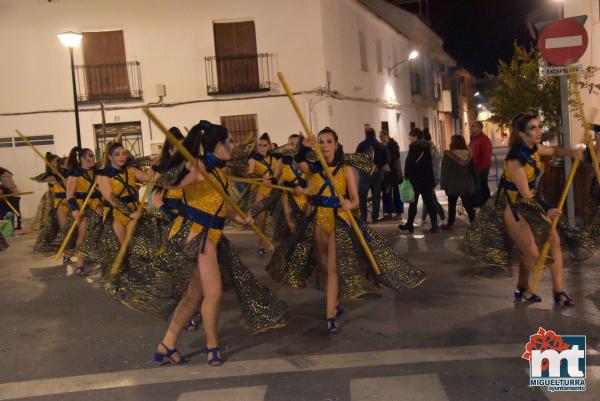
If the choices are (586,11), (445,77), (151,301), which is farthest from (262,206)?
(445,77)

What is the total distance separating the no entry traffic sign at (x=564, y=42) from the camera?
27.8ft

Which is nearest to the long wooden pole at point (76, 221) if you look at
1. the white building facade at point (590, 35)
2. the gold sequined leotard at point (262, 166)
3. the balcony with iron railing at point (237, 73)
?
the gold sequined leotard at point (262, 166)

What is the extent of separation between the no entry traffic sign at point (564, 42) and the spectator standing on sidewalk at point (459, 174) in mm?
3102

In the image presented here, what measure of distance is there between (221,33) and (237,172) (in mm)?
14288

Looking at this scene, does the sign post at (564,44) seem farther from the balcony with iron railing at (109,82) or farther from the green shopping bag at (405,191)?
the balcony with iron railing at (109,82)

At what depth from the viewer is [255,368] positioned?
5.20 meters

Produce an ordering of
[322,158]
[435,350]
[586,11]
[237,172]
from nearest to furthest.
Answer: [435,350]
[322,158]
[237,172]
[586,11]

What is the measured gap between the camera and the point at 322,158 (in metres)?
5.91

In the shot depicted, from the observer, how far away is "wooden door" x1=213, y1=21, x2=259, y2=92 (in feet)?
68.9

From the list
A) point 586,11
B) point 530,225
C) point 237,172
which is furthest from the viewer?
point 586,11

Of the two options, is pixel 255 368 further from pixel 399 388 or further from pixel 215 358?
pixel 399 388

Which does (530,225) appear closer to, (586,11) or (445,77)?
(586,11)

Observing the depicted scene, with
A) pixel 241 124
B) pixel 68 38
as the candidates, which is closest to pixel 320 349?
pixel 68 38

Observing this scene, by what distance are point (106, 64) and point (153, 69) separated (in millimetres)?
1412
